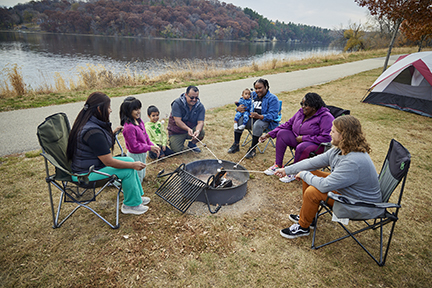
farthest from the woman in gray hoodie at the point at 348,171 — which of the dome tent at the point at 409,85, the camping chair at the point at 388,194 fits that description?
the dome tent at the point at 409,85

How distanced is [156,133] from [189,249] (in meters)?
2.28

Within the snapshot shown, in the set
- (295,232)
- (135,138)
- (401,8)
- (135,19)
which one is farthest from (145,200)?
(135,19)

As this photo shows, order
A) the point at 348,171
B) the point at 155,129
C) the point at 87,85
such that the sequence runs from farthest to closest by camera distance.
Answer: the point at 87,85 < the point at 155,129 < the point at 348,171

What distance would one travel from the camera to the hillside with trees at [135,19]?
5900cm

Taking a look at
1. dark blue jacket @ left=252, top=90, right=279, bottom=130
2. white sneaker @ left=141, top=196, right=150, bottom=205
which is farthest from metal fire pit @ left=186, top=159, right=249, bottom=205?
dark blue jacket @ left=252, top=90, right=279, bottom=130

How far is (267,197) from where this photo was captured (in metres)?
3.43

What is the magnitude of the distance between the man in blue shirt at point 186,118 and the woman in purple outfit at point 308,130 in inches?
58.0

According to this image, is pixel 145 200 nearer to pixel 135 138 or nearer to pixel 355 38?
pixel 135 138

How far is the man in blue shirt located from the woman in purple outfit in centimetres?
147

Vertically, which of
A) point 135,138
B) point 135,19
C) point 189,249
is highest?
point 135,19

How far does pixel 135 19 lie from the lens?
59.7 m

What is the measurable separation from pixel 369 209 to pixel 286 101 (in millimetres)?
6610

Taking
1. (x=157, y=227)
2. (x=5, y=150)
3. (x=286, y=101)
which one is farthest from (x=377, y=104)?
(x=5, y=150)

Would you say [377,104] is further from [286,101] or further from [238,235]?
[238,235]
